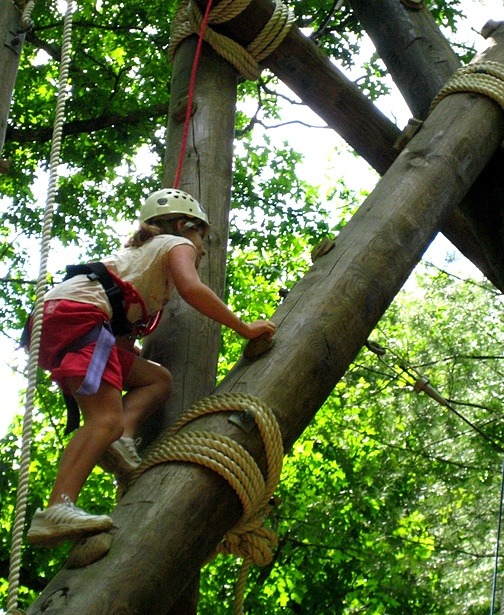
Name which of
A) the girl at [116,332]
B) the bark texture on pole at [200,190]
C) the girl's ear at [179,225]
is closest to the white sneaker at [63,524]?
the girl at [116,332]

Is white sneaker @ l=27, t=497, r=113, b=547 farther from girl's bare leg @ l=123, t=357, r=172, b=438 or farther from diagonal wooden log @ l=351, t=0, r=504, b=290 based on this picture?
diagonal wooden log @ l=351, t=0, r=504, b=290

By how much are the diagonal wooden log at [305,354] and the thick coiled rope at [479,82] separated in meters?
0.04

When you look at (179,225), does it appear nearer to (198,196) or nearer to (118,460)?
(198,196)

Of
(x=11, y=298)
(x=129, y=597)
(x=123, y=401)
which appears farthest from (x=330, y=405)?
(x=129, y=597)

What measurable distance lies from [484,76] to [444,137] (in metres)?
0.40

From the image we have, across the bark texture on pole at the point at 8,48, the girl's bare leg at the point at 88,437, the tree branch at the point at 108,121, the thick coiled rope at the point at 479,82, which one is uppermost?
the tree branch at the point at 108,121

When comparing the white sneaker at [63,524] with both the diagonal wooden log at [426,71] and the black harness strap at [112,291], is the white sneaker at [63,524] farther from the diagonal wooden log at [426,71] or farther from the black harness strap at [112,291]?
the diagonal wooden log at [426,71]

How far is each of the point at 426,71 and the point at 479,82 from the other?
52 centimetres

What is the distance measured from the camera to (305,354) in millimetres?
2621

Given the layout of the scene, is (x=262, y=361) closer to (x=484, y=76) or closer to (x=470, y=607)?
(x=484, y=76)

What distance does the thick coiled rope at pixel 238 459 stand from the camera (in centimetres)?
231

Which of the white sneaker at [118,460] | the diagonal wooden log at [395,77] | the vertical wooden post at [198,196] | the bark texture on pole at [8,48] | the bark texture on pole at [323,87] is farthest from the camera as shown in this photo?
the diagonal wooden log at [395,77]

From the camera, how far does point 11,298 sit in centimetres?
984

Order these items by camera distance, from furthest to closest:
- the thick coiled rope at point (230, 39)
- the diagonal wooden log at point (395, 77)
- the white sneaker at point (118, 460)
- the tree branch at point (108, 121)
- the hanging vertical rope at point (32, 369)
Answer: the tree branch at point (108, 121), the diagonal wooden log at point (395, 77), the thick coiled rope at point (230, 39), the white sneaker at point (118, 460), the hanging vertical rope at point (32, 369)
